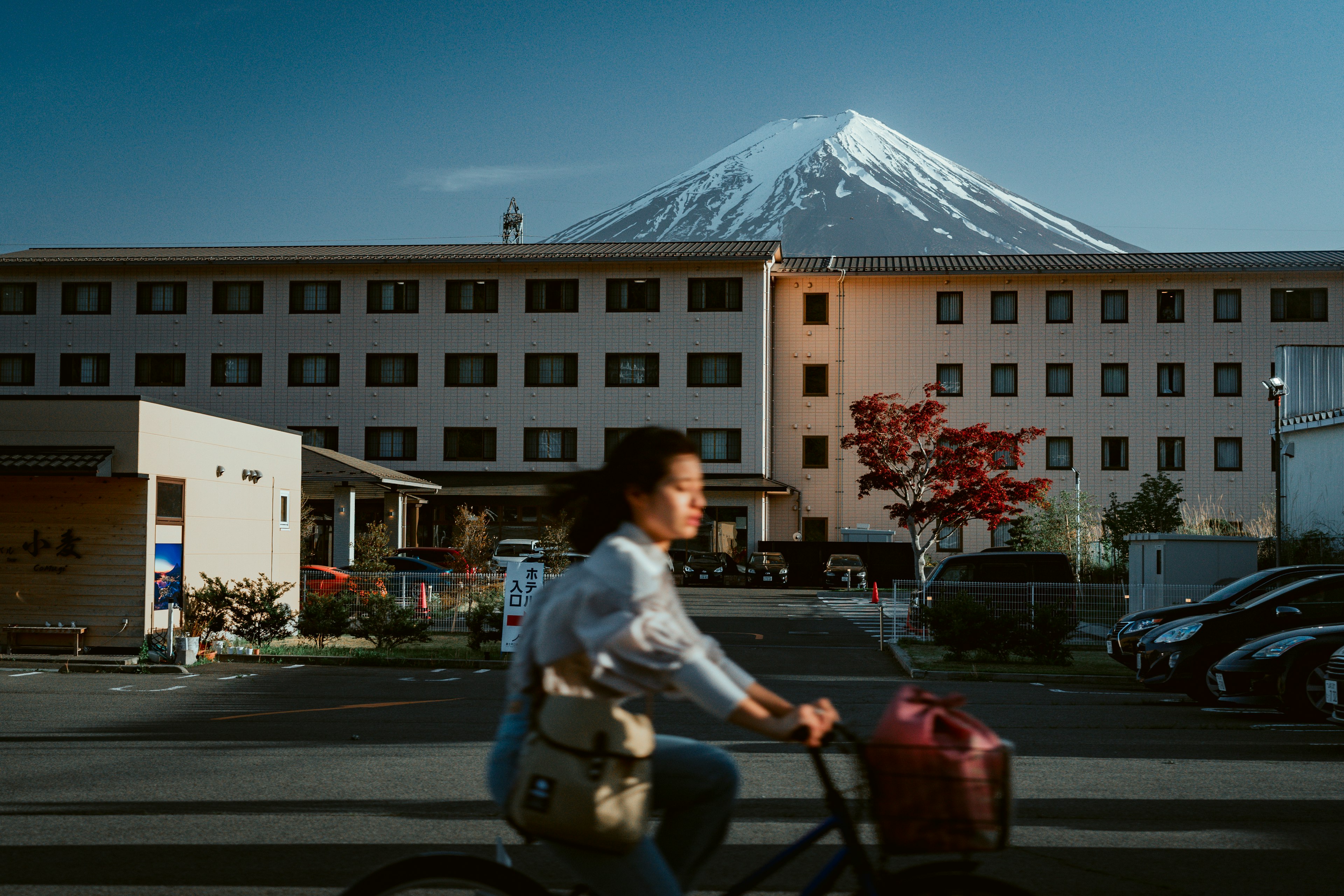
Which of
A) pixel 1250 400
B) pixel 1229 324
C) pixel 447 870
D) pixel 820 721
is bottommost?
pixel 447 870

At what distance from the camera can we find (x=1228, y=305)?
55188mm

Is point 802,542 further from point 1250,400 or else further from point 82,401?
point 82,401

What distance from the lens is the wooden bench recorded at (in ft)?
61.3

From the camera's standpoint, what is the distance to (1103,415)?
55594 millimetres

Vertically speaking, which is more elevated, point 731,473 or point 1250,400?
point 1250,400

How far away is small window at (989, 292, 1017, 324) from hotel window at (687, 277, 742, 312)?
37.4 ft

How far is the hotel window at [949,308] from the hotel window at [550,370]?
640 inches

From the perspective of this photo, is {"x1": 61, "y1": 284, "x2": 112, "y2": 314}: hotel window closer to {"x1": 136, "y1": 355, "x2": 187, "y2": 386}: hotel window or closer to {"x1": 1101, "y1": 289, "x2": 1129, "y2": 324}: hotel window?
{"x1": 136, "y1": 355, "x2": 187, "y2": 386}: hotel window

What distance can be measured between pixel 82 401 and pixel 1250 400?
49.3 m

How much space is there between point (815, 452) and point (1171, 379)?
15.8 metres

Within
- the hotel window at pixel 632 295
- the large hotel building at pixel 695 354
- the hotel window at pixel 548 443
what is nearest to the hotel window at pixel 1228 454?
the large hotel building at pixel 695 354

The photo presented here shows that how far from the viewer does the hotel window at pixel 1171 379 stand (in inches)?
2175

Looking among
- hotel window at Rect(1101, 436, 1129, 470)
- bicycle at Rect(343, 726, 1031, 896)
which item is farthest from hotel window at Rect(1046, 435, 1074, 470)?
bicycle at Rect(343, 726, 1031, 896)

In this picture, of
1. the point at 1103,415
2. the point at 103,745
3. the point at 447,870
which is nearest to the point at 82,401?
the point at 103,745
